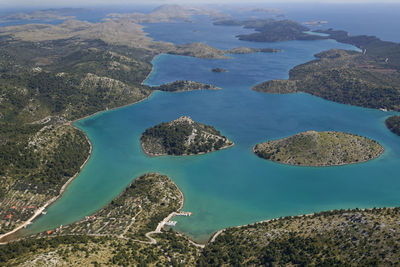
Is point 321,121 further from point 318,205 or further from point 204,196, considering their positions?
point 204,196

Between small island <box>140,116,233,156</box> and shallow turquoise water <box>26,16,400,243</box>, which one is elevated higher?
small island <box>140,116,233,156</box>

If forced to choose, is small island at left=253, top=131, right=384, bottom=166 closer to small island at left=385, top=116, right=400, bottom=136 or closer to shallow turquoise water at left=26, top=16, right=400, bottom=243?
shallow turquoise water at left=26, top=16, right=400, bottom=243

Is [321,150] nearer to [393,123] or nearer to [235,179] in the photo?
[235,179]

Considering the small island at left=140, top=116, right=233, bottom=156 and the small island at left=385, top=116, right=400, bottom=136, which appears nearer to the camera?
the small island at left=140, top=116, right=233, bottom=156

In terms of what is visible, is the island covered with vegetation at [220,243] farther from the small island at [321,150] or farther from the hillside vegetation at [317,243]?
the small island at [321,150]

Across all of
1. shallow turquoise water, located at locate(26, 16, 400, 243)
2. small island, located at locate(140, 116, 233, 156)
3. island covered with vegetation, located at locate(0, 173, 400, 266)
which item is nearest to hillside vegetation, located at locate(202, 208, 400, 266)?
island covered with vegetation, located at locate(0, 173, 400, 266)

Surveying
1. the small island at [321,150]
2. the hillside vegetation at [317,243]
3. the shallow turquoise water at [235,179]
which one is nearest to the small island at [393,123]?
the shallow turquoise water at [235,179]

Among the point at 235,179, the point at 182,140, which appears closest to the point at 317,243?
the point at 235,179
